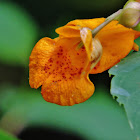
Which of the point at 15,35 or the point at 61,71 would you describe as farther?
the point at 15,35

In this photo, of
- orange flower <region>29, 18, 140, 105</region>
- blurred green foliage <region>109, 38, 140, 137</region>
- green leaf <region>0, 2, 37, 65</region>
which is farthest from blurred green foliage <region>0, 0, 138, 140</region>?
blurred green foliage <region>109, 38, 140, 137</region>

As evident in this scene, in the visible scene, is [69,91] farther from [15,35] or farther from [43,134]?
[15,35]

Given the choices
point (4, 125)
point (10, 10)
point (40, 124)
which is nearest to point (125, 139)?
point (40, 124)

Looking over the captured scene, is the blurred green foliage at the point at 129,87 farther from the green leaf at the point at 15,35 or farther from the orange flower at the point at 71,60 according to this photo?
the green leaf at the point at 15,35

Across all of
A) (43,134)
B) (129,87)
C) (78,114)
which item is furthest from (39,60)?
(43,134)

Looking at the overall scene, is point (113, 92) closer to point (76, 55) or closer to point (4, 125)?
point (76, 55)

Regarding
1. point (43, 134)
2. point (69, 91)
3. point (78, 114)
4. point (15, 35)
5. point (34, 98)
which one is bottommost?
point (43, 134)
